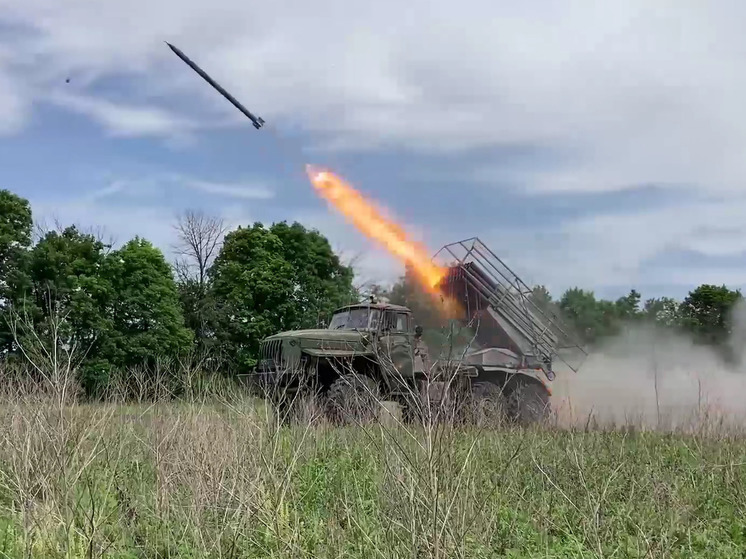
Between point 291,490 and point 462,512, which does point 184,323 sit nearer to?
point 291,490

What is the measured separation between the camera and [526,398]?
16734 mm

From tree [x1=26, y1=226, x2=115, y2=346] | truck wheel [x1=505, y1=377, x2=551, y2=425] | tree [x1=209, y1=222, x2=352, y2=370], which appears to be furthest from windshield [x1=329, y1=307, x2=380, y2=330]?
tree [x1=209, y1=222, x2=352, y2=370]

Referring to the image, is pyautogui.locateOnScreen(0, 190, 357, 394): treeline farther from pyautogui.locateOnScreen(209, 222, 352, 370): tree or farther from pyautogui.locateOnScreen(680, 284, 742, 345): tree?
pyautogui.locateOnScreen(680, 284, 742, 345): tree

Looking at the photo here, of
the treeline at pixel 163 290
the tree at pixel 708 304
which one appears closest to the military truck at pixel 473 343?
the treeline at pixel 163 290

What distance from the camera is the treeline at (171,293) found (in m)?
30.8

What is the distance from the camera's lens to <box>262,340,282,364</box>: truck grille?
15.8m

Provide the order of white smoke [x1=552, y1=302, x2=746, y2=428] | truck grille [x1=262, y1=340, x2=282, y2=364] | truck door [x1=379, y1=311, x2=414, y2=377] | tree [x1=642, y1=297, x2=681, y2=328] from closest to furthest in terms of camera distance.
A: truck door [x1=379, y1=311, x2=414, y2=377] < truck grille [x1=262, y1=340, x2=282, y2=364] < white smoke [x1=552, y1=302, x2=746, y2=428] < tree [x1=642, y1=297, x2=681, y2=328]

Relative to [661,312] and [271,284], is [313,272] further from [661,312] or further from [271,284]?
[661,312]

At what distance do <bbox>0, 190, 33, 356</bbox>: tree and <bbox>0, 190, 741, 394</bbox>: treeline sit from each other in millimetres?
41

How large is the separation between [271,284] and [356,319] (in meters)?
20.8

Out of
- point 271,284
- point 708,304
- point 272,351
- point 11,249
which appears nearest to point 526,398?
point 272,351

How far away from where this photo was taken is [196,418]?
8.28 m

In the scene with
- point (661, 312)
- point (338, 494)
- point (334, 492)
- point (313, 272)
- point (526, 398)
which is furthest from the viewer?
point (313, 272)

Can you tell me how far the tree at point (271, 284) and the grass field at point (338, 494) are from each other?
25.5 m
